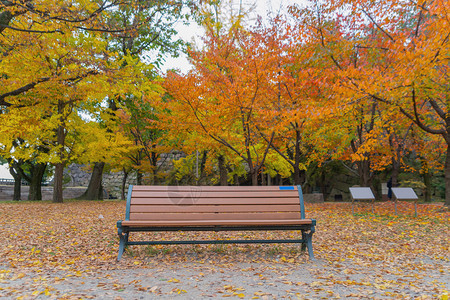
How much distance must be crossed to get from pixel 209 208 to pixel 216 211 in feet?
0.34

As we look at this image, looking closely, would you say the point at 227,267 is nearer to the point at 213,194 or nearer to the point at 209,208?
the point at 209,208

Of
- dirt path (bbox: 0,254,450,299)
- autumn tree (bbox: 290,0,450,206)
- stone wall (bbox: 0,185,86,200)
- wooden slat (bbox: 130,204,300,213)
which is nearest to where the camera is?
dirt path (bbox: 0,254,450,299)

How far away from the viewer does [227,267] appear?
153 inches

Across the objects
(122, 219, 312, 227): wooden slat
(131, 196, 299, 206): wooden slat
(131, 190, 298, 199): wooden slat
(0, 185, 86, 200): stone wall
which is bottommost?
(0, 185, 86, 200): stone wall

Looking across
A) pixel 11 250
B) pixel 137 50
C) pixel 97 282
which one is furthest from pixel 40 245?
pixel 137 50

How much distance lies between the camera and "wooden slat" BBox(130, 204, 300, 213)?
170 inches

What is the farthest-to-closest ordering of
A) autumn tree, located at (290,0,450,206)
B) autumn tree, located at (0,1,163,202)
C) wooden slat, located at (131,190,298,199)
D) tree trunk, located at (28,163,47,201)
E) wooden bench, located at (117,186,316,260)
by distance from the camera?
tree trunk, located at (28,163,47,201) < autumn tree, located at (0,1,163,202) < autumn tree, located at (290,0,450,206) < wooden slat, located at (131,190,298,199) < wooden bench, located at (117,186,316,260)

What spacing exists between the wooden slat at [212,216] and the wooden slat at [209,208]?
0.05m

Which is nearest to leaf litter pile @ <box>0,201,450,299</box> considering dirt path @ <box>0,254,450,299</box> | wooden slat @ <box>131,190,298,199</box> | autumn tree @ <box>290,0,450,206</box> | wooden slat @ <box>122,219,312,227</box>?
dirt path @ <box>0,254,450,299</box>

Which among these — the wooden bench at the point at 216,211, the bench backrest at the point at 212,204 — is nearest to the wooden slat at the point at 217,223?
the wooden bench at the point at 216,211

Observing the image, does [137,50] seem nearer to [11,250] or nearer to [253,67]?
[253,67]

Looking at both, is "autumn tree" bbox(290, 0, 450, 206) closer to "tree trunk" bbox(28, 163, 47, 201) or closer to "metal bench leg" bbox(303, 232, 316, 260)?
"metal bench leg" bbox(303, 232, 316, 260)

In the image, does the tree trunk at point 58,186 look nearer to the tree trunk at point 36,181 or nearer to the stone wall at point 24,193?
the tree trunk at point 36,181

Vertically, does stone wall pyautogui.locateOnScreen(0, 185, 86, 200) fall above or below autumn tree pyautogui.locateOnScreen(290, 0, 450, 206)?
below
